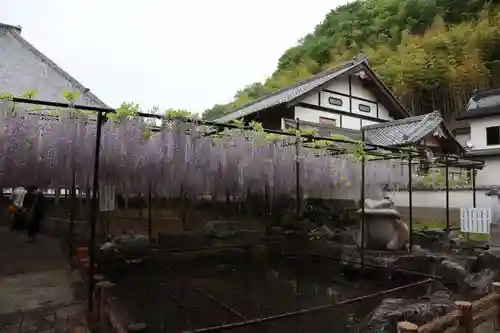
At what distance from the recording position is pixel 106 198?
715 cm

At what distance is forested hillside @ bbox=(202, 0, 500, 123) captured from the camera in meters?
22.4

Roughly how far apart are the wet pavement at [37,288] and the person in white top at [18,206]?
22 centimetres

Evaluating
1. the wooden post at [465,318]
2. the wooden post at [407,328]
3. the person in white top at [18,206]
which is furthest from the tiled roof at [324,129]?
the wooden post at [407,328]

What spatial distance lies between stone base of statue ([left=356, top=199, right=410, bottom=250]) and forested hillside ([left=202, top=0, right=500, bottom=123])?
667 inches

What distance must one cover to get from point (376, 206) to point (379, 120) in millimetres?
9898

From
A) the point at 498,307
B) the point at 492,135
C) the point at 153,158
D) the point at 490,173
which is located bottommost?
the point at 498,307

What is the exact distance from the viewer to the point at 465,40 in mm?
22828

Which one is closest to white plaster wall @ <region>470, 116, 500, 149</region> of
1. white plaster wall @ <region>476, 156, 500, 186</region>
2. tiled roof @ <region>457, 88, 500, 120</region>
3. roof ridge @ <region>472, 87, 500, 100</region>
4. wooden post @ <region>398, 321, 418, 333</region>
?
tiled roof @ <region>457, 88, 500, 120</region>

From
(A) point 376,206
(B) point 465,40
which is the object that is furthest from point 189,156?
(B) point 465,40

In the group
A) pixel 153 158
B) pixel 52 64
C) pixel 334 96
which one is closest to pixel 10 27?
pixel 52 64

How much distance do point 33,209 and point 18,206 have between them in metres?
0.54

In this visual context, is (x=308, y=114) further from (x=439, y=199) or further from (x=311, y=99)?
(x=439, y=199)

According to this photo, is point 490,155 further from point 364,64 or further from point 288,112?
point 288,112

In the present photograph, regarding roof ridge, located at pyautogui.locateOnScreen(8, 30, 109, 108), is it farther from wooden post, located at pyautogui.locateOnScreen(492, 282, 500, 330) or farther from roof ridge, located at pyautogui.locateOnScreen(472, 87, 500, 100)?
roof ridge, located at pyautogui.locateOnScreen(472, 87, 500, 100)
